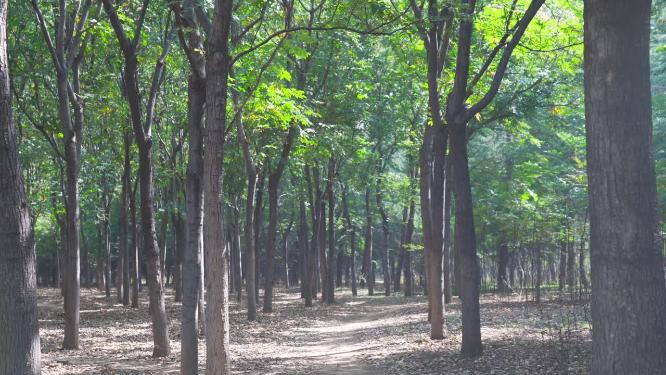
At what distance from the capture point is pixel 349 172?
32406 mm

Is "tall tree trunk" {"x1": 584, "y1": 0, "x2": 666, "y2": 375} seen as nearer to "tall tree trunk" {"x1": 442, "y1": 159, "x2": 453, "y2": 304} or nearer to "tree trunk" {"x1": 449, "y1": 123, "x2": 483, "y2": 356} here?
"tree trunk" {"x1": 449, "y1": 123, "x2": 483, "y2": 356}

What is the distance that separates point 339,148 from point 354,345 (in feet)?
25.3

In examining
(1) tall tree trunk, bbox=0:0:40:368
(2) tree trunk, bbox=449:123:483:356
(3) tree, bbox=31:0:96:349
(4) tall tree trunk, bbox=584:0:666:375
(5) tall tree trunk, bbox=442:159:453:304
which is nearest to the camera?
(4) tall tree trunk, bbox=584:0:666:375

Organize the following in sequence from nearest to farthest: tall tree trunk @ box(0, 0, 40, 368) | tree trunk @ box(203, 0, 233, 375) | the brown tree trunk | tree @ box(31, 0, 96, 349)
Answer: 1. tall tree trunk @ box(0, 0, 40, 368)
2. tree trunk @ box(203, 0, 233, 375)
3. the brown tree trunk
4. tree @ box(31, 0, 96, 349)

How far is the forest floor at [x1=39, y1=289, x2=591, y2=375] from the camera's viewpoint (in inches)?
413

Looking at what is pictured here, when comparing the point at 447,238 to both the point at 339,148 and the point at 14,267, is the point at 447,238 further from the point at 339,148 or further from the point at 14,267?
the point at 14,267

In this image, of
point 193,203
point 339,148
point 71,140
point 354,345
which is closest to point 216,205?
point 193,203

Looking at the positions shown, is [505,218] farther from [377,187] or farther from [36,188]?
[36,188]

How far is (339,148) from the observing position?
2123 cm

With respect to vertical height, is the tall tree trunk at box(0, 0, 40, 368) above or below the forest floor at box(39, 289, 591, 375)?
above

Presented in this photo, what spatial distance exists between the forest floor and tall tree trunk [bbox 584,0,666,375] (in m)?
4.04

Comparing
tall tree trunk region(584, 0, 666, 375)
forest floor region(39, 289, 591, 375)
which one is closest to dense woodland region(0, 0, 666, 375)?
tall tree trunk region(584, 0, 666, 375)

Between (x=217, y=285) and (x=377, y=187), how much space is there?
90.0ft

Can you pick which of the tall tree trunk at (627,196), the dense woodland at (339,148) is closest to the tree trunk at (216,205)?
the dense woodland at (339,148)
